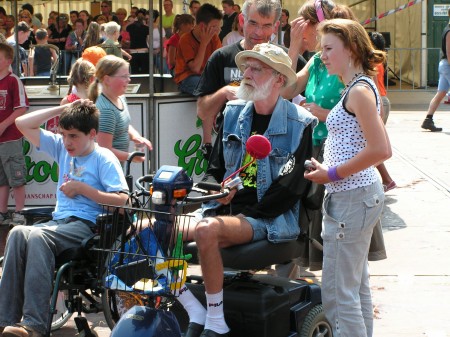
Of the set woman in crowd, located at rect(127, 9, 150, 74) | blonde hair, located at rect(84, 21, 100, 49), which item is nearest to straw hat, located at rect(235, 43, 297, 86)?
blonde hair, located at rect(84, 21, 100, 49)

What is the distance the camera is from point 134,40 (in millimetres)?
17594

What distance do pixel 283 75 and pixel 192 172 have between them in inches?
166

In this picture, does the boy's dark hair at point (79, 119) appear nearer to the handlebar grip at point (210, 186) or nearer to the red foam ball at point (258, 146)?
the handlebar grip at point (210, 186)

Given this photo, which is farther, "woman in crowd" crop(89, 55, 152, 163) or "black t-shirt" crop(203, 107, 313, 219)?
"woman in crowd" crop(89, 55, 152, 163)

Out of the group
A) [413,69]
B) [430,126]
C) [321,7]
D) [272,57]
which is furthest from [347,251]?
[413,69]

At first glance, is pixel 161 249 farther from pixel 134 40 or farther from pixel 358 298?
pixel 134 40

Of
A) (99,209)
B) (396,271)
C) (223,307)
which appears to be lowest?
(396,271)

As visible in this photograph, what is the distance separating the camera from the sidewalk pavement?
19.9ft

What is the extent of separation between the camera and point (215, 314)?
4.70 m

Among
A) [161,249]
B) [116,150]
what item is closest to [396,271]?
[116,150]

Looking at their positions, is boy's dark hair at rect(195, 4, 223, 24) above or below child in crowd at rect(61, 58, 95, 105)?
above

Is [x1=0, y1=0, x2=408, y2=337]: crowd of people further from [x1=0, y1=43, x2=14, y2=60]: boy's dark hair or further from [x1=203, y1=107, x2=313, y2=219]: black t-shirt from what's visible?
[x1=0, y1=43, x2=14, y2=60]: boy's dark hair

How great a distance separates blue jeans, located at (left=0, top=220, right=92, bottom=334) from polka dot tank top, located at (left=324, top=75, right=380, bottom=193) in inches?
62.0

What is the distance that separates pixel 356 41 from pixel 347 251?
40.9 inches
